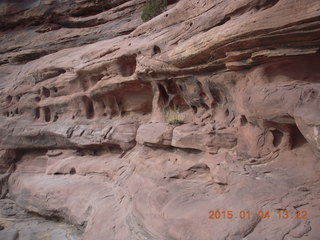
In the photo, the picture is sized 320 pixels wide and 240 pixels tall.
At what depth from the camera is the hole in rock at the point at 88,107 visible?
29.0 feet

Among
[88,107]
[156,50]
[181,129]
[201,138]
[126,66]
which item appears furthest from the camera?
[88,107]

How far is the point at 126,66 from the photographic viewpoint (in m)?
7.51

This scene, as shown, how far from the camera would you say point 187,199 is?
4586 millimetres

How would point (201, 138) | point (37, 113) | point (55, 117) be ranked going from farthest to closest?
point (37, 113) < point (55, 117) < point (201, 138)

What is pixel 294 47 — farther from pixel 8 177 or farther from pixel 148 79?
pixel 8 177

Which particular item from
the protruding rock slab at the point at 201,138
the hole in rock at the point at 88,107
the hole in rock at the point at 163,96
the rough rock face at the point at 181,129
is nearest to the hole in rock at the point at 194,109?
the rough rock face at the point at 181,129

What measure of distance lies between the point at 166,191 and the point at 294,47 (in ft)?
10.1

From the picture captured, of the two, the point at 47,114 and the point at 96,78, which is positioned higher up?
the point at 96,78

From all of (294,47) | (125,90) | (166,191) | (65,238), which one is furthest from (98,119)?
(294,47)
